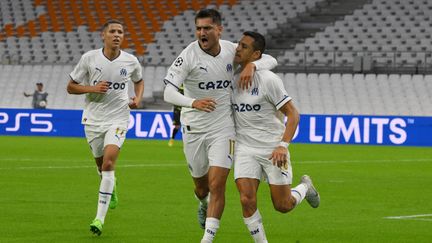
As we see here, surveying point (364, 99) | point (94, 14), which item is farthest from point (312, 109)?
point (94, 14)

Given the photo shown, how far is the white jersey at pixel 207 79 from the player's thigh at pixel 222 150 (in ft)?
0.25

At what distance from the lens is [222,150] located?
33.6 feet

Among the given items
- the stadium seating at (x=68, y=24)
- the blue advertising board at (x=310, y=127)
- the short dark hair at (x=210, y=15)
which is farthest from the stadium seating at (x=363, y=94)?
the short dark hair at (x=210, y=15)

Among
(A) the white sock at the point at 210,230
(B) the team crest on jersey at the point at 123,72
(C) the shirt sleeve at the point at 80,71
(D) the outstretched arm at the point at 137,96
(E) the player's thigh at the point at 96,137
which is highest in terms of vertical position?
(A) the white sock at the point at 210,230

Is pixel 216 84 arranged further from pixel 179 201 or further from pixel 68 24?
pixel 68 24

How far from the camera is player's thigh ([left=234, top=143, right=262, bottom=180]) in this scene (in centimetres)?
988

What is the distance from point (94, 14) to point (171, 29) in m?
4.82

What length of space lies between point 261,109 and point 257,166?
517 mm

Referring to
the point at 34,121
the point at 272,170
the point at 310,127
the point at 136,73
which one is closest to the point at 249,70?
the point at 272,170

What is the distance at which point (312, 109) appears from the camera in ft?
119

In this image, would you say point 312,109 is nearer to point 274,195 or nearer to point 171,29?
point 171,29

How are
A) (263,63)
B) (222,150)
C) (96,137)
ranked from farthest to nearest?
1. (96,137)
2. (222,150)
3. (263,63)

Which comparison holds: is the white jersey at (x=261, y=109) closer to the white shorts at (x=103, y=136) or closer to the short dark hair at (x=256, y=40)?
the short dark hair at (x=256, y=40)

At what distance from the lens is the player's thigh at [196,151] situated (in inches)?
415
